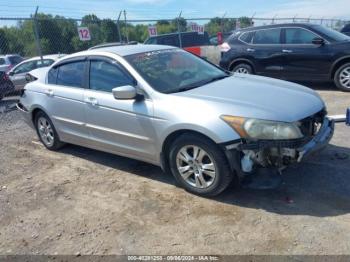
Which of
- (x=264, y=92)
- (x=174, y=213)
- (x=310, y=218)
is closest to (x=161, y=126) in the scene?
(x=174, y=213)

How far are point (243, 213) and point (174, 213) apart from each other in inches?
27.9

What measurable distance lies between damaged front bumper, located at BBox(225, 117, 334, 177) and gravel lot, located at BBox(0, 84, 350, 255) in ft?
1.45

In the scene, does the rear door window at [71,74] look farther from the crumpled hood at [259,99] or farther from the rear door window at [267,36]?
the rear door window at [267,36]

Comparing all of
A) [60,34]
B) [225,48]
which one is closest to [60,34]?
[60,34]

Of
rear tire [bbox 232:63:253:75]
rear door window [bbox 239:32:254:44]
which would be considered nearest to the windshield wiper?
rear tire [bbox 232:63:253:75]

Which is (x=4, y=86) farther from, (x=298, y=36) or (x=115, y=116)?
(x=298, y=36)

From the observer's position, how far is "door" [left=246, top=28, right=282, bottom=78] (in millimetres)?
9961

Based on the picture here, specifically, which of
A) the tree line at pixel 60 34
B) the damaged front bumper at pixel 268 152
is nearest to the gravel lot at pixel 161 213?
the damaged front bumper at pixel 268 152

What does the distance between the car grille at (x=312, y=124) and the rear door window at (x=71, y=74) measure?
3.00 metres

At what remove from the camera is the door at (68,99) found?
538 cm

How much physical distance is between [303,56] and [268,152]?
636 cm

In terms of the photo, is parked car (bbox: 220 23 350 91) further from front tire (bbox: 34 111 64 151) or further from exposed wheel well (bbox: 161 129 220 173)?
exposed wheel well (bbox: 161 129 220 173)

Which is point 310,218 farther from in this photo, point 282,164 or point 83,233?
point 83,233

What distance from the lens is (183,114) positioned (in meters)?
4.12
